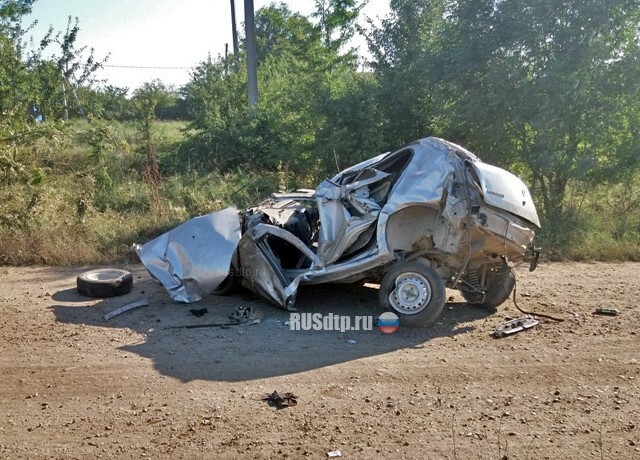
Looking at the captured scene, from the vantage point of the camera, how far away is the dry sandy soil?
402 centimetres

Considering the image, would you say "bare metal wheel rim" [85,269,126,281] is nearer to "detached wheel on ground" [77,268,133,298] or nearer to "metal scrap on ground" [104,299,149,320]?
"detached wheel on ground" [77,268,133,298]

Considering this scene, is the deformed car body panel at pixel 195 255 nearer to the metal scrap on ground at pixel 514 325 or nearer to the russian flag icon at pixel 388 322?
the russian flag icon at pixel 388 322

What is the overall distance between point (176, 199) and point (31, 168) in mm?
2898

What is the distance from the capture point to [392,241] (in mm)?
6684

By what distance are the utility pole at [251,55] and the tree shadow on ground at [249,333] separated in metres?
9.92

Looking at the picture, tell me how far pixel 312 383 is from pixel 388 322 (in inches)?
65.8

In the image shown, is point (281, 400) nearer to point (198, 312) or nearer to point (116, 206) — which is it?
point (198, 312)

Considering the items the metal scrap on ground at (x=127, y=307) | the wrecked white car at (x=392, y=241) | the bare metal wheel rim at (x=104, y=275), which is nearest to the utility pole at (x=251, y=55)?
the bare metal wheel rim at (x=104, y=275)

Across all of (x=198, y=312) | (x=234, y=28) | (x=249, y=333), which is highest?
(x=234, y=28)

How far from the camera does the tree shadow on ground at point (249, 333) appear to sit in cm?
551

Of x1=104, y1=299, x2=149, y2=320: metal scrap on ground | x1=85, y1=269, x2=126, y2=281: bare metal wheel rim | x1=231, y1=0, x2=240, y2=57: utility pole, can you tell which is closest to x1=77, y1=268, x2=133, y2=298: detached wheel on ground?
x1=85, y1=269, x2=126, y2=281: bare metal wheel rim

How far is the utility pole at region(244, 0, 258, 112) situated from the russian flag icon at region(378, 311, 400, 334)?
36.1ft

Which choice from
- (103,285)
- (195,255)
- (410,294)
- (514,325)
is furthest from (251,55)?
(514,325)

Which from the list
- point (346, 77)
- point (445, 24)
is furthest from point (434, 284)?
point (346, 77)
